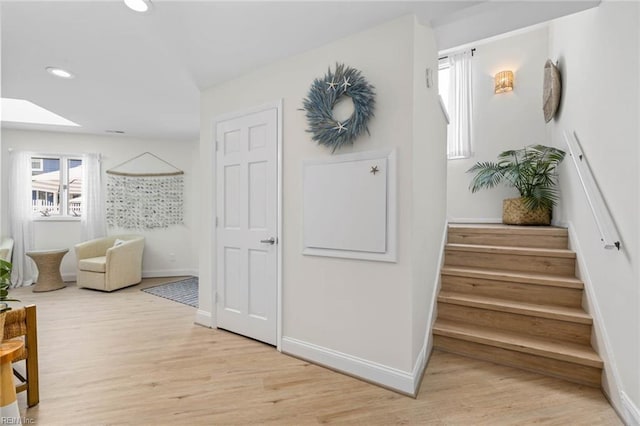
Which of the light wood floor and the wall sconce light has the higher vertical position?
the wall sconce light

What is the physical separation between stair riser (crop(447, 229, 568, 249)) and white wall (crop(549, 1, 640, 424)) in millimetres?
178

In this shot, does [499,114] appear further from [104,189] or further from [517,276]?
[104,189]

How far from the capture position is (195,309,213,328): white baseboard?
313cm

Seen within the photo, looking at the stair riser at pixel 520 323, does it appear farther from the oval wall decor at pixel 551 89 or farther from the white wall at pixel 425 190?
the oval wall decor at pixel 551 89

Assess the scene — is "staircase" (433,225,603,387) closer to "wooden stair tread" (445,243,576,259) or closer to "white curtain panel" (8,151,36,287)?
"wooden stair tread" (445,243,576,259)

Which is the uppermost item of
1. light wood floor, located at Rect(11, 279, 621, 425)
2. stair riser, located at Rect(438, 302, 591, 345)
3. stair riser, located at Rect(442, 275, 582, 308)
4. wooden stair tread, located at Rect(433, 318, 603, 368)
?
stair riser, located at Rect(442, 275, 582, 308)

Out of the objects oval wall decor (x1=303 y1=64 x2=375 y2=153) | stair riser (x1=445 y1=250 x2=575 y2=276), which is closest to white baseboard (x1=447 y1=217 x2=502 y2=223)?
stair riser (x1=445 y1=250 x2=575 y2=276)

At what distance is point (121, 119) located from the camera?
4.44 m

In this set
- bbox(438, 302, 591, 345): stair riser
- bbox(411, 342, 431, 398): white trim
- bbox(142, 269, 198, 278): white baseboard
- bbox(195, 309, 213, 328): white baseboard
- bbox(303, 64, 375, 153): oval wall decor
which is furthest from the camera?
A: bbox(142, 269, 198, 278): white baseboard

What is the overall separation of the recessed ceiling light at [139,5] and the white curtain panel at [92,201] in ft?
13.3

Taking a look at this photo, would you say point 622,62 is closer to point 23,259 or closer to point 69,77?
point 69,77

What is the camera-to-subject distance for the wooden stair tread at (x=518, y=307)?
2215mm

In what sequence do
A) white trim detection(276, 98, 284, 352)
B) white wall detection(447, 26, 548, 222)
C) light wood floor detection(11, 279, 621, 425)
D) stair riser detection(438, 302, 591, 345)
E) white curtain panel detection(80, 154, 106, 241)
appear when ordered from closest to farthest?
light wood floor detection(11, 279, 621, 425) → stair riser detection(438, 302, 591, 345) → white trim detection(276, 98, 284, 352) → white wall detection(447, 26, 548, 222) → white curtain panel detection(80, 154, 106, 241)

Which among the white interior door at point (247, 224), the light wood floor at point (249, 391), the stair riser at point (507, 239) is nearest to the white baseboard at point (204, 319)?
the white interior door at point (247, 224)
